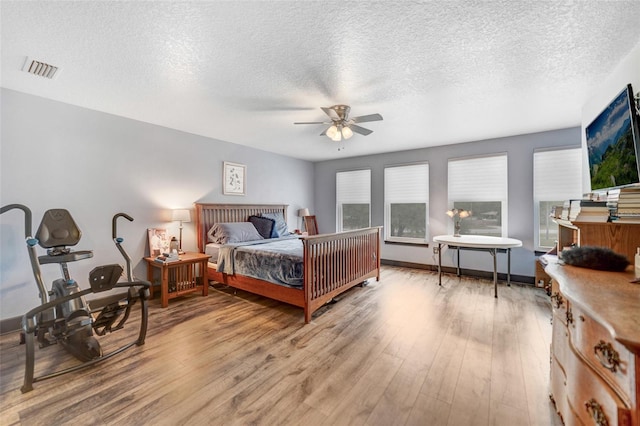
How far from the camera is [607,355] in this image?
936 mm

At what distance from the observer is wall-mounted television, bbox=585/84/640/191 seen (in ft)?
5.77

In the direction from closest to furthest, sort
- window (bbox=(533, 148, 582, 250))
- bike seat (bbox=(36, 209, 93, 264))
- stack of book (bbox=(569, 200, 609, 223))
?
stack of book (bbox=(569, 200, 609, 223)) → bike seat (bbox=(36, 209, 93, 264)) → window (bbox=(533, 148, 582, 250))

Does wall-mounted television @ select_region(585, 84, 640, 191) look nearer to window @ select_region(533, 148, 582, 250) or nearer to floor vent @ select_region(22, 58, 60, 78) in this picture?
window @ select_region(533, 148, 582, 250)

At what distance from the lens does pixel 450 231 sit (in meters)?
4.94

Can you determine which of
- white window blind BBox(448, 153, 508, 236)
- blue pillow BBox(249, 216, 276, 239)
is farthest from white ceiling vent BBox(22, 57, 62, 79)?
white window blind BBox(448, 153, 508, 236)

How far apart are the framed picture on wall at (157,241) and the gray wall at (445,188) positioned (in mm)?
3688

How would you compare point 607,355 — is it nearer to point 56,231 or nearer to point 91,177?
point 56,231

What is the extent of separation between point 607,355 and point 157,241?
4.40 m

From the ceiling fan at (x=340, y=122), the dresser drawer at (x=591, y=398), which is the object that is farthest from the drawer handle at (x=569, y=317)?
the ceiling fan at (x=340, y=122)

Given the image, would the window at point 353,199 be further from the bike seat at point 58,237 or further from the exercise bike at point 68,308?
the bike seat at point 58,237

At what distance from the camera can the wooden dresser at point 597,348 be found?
807mm

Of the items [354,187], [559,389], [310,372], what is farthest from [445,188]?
[310,372]

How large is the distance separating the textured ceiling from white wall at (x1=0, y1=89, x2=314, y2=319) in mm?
281

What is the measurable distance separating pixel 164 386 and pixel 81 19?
2.57m
